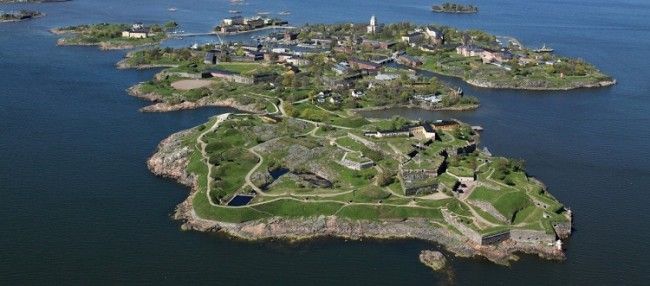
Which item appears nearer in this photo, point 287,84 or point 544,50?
point 287,84

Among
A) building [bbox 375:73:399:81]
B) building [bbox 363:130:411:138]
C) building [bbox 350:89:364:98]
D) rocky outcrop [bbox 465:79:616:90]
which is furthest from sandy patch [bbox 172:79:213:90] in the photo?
rocky outcrop [bbox 465:79:616:90]

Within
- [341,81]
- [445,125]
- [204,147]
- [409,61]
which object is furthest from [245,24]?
[204,147]

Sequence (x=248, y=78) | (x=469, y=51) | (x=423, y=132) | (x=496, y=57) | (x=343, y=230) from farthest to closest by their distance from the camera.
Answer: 1. (x=469, y=51)
2. (x=496, y=57)
3. (x=248, y=78)
4. (x=423, y=132)
5. (x=343, y=230)

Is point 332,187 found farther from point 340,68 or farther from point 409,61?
point 409,61

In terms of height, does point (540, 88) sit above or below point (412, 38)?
below

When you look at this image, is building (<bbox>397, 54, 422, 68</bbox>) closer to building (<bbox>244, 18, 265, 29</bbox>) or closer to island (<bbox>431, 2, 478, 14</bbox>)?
building (<bbox>244, 18, 265, 29</bbox>)

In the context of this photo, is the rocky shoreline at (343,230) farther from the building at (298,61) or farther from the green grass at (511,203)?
the building at (298,61)

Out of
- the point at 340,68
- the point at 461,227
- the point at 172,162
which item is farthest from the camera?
the point at 340,68
